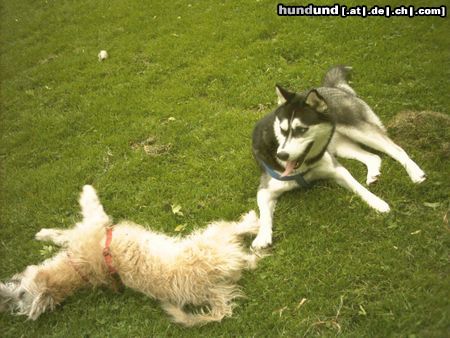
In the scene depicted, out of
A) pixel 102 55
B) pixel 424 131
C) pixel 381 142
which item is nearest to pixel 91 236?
pixel 381 142

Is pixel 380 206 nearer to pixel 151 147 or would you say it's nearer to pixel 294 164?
pixel 294 164

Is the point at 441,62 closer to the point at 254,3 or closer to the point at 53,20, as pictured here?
the point at 254,3

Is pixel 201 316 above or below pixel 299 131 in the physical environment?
below

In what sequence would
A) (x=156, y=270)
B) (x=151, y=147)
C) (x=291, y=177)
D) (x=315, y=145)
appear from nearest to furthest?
(x=156, y=270) → (x=315, y=145) → (x=291, y=177) → (x=151, y=147)

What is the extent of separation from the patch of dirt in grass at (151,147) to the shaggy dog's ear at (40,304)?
222 centimetres

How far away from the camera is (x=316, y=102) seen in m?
3.81

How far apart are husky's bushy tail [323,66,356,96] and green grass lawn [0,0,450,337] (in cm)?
24

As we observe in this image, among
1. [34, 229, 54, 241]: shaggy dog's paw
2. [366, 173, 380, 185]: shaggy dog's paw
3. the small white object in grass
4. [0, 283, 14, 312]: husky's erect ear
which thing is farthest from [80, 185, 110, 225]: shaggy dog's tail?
the small white object in grass

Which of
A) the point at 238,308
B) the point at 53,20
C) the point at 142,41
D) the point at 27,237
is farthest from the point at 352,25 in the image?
the point at 53,20

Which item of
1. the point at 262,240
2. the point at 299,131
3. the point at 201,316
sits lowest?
the point at 201,316

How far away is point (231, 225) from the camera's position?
13.0 ft

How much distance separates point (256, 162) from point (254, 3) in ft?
14.3

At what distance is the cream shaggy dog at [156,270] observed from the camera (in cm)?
349

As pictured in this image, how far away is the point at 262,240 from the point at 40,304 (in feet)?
6.76
